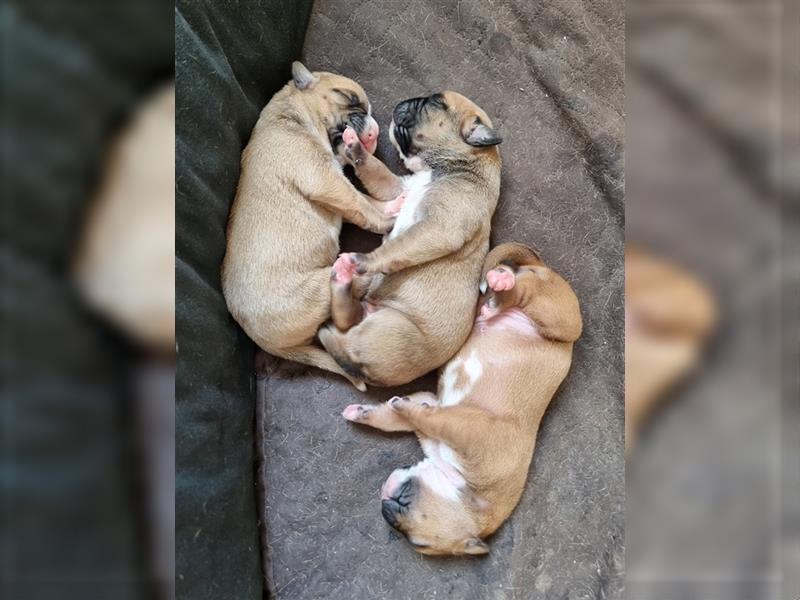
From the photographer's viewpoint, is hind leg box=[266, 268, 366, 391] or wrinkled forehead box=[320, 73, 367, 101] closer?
hind leg box=[266, 268, 366, 391]

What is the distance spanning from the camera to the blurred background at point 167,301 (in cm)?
70

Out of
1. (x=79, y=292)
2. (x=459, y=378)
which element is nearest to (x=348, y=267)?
(x=459, y=378)

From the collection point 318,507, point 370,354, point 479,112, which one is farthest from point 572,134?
point 318,507

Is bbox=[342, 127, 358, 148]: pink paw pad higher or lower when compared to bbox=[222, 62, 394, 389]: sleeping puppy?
higher

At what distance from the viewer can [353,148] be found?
2.88 meters

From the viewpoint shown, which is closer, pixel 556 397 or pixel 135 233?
pixel 135 233

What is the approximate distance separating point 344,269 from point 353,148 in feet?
1.89

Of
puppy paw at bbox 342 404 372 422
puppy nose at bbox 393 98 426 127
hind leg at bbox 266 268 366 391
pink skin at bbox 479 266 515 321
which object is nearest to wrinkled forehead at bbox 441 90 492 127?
puppy nose at bbox 393 98 426 127

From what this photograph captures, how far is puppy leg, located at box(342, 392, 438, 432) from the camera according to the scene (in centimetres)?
288

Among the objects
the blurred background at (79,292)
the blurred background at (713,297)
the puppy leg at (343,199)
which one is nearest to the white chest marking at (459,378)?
the puppy leg at (343,199)

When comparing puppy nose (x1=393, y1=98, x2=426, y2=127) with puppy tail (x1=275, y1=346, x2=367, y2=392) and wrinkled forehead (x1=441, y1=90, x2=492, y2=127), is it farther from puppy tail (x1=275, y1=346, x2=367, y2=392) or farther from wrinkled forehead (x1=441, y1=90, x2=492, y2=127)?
puppy tail (x1=275, y1=346, x2=367, y2=392)

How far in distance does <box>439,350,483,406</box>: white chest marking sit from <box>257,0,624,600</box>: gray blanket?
0.17 metres

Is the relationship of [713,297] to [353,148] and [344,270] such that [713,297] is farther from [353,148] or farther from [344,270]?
[353,148]

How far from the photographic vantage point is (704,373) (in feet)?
3.26
